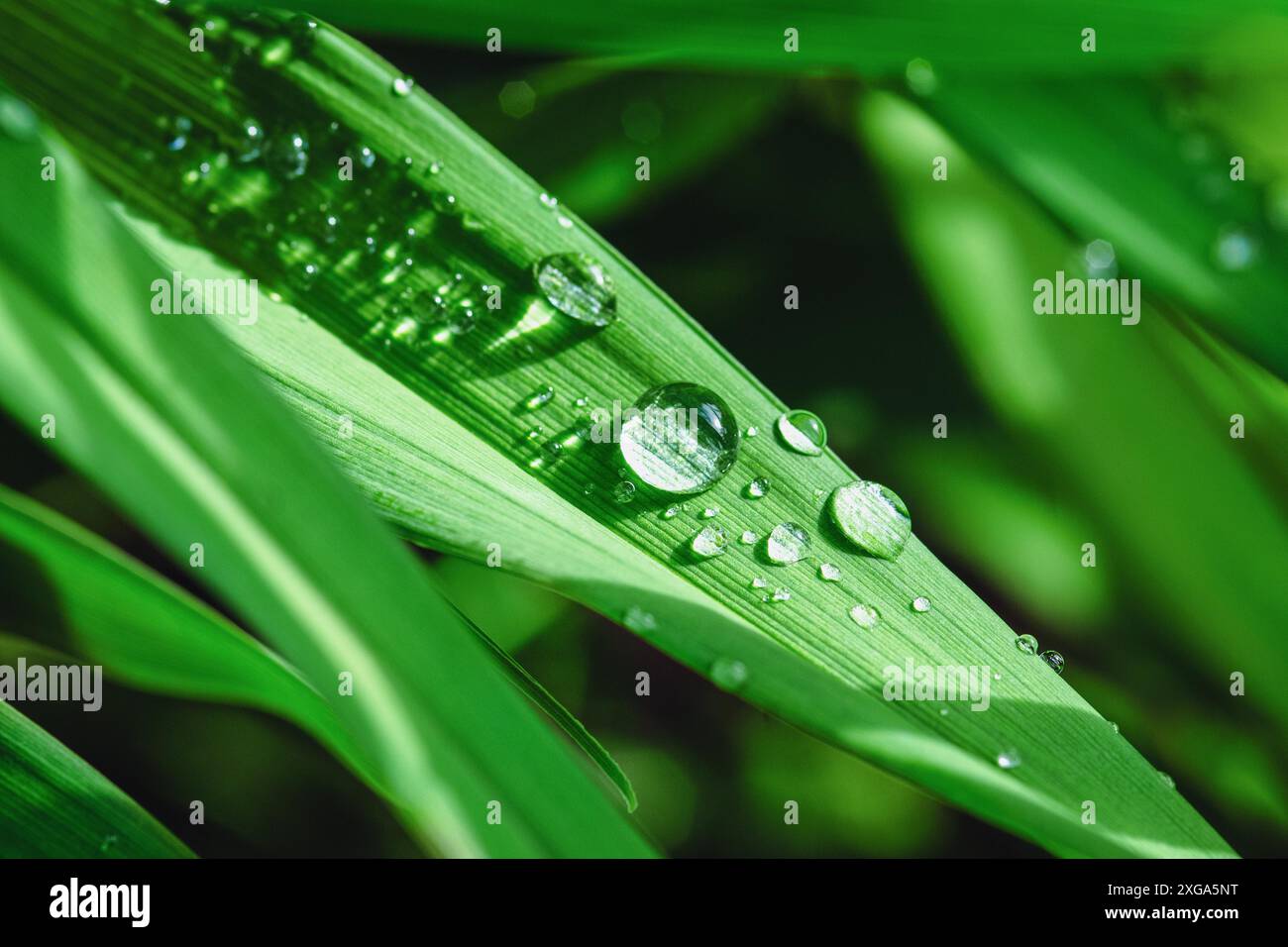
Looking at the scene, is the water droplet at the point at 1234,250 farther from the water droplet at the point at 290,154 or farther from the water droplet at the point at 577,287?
the water droplet at the point at 290,154

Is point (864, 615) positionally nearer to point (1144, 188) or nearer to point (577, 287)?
point (577, 287)

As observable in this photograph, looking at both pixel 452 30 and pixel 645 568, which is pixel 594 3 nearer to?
pixel 452 30

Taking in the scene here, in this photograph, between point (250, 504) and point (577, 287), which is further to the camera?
point (577, 287)

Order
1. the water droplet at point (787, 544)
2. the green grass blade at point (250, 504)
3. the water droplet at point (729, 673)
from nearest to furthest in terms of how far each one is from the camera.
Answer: the green grass blade at point (250, 504), the water droplet at point (729, 673), the water droplet at point (787, 544)

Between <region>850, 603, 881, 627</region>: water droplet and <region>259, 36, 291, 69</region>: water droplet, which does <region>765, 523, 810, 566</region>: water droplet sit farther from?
<region>259, 36, 291, 69</region>: water droplet

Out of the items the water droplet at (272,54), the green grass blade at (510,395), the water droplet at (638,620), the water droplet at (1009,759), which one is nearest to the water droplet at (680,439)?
the green grass blade at (510,395)

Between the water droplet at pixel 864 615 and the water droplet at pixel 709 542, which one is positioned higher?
the water droplet at pixel 709 542

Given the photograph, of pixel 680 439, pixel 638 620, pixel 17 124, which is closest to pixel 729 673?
pixel 638 620
